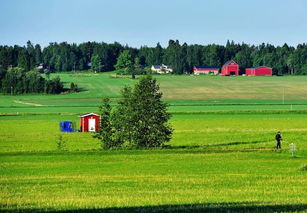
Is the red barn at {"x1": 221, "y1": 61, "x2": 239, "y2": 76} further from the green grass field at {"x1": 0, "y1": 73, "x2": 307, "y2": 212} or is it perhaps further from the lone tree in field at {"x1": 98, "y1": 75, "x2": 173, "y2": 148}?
the lone tree in field at {"x1": 98, "y1": 75, "x2": 173, "y2": 148}

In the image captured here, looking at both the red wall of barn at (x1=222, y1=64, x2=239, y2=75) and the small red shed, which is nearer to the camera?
the small red shed

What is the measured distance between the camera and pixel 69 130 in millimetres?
67688

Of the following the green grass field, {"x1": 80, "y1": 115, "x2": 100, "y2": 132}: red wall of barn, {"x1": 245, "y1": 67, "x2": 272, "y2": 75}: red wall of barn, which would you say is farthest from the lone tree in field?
{"x1": 245, "y1": 67, "x2": 272, "y2": 75}: red wall of barn

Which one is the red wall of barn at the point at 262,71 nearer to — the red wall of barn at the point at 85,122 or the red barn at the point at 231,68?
the red barn at the point at 231,68

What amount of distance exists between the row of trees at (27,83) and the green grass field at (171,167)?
4305cm

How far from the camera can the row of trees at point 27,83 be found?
13775 cm

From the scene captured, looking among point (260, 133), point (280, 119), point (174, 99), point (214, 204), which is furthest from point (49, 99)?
point (214, 204)

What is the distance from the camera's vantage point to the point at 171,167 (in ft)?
118

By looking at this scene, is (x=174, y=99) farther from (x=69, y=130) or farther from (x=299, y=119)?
Answer: (x=69, y=130)

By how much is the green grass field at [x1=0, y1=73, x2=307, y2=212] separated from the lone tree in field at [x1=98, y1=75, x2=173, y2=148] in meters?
1.42

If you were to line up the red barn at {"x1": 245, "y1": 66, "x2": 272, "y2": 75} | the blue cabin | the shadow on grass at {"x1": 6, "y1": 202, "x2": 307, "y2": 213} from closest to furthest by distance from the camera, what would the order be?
the shadow on grass at {"x1": 6, "y1": 202, "x2": 307, "y2": 213} → the blue cabin → the red barn at {"x1": 245, "y1": 66, "x2": 272, "y2": 75}

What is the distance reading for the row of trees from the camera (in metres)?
138

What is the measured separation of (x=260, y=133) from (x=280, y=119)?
17769 millimetres

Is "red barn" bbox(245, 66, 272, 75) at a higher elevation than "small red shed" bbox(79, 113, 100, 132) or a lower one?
higher
